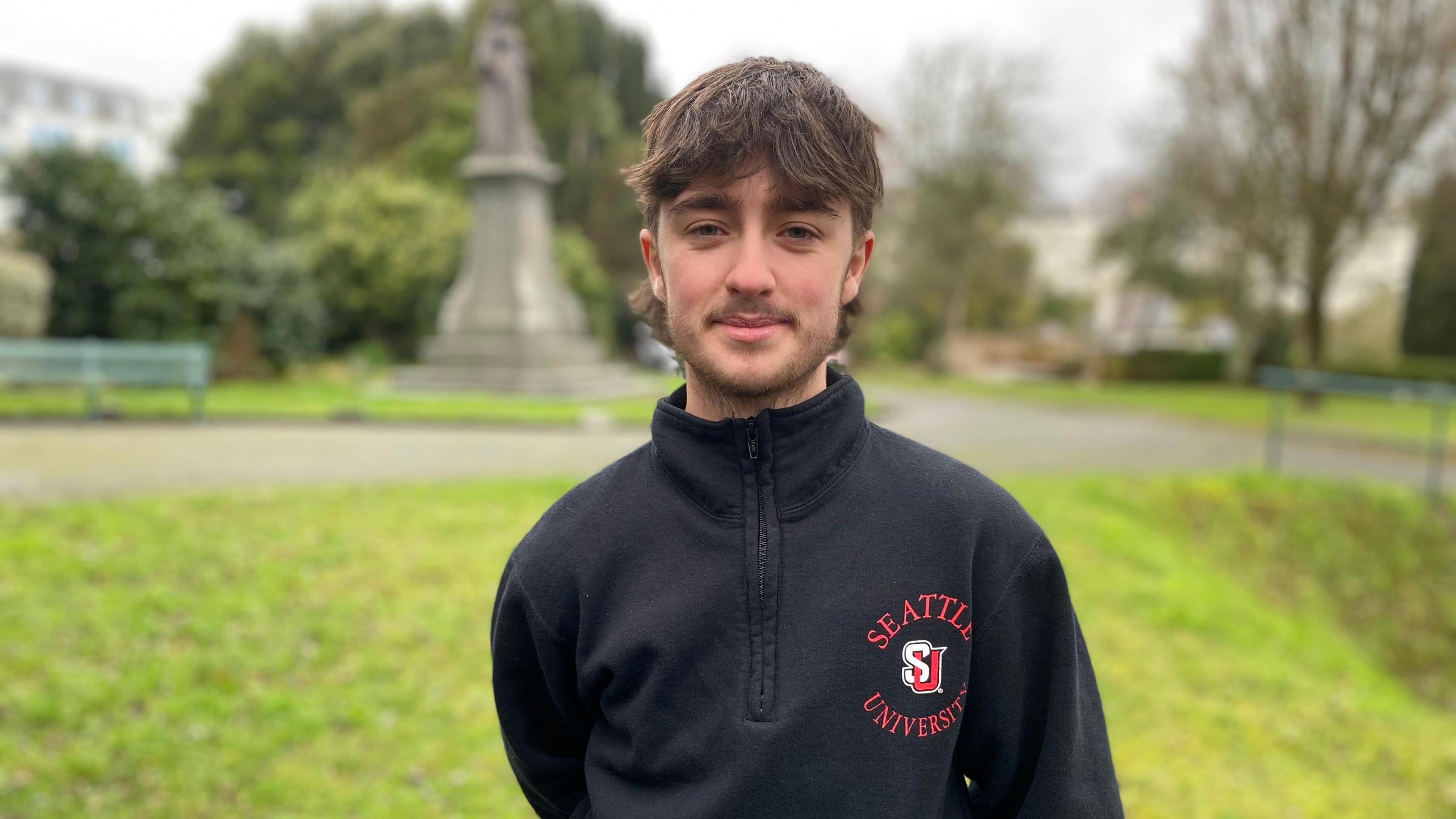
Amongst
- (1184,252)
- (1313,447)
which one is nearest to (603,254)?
(1184,252)

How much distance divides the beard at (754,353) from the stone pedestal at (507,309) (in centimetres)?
1480

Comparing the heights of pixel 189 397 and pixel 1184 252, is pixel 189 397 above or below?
below

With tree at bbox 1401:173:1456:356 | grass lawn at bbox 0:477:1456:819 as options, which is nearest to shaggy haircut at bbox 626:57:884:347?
grass lawn at bbox 0:477:1456:819

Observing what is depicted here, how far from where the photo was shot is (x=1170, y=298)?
34156mm

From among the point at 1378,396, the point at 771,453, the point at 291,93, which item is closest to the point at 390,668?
the point at 771,453

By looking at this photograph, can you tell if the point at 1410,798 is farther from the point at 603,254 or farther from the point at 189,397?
the point at 603,254

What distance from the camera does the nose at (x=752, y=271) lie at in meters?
1.40

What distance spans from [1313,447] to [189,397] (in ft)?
46.7

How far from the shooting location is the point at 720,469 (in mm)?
1514

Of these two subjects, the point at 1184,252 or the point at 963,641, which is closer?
the point at 963,641

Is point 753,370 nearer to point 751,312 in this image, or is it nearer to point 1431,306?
point 751,312

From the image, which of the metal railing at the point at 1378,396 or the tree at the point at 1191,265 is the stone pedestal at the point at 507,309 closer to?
the metal railing at the point at 1378,396

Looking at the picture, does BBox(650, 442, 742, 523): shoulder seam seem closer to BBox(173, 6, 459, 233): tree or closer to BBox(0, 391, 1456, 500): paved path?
BBox(0, 391, 1456, 500): paved path

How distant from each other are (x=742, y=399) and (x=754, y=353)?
3.2 inches
